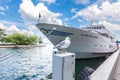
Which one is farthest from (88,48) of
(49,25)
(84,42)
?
(49,25)

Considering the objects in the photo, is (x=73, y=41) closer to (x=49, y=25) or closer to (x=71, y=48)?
(x=71, y=48)

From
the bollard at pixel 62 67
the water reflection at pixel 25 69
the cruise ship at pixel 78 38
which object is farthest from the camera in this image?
the cruise ship at pixel 78 38

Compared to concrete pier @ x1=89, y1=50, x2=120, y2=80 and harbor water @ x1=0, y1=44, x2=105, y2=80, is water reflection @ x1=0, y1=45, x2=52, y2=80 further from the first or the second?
concrete pier @ x1=89, y1=50, x2=120, y2=80

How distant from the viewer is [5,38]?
228 feet

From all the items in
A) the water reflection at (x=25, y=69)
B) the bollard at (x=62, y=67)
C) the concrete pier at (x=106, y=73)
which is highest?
the bollard at (x=62, y=67)

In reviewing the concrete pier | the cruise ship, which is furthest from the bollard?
the cruise ship

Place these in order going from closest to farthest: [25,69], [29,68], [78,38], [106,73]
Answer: [106,73] < [25,69] < [29,68] < [78,38]

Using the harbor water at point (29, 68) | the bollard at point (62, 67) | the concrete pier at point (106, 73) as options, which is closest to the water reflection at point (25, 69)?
the harbor water at point (29, 68)

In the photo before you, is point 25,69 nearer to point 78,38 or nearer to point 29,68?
point 29,68

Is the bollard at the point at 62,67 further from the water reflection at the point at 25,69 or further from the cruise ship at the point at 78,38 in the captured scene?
the cruise ship at the point at 78,38

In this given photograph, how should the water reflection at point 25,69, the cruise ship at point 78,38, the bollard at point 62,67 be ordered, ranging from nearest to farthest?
the bollard at point 62,67 → the water reflection at point 25,69 → the cruise ship at point 78,38

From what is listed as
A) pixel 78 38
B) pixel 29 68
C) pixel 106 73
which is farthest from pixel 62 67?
pixel 78 38

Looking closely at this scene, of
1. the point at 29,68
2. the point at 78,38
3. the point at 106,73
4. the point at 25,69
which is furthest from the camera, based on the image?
the point at 78,38

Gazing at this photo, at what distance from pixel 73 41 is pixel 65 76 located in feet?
36.6
